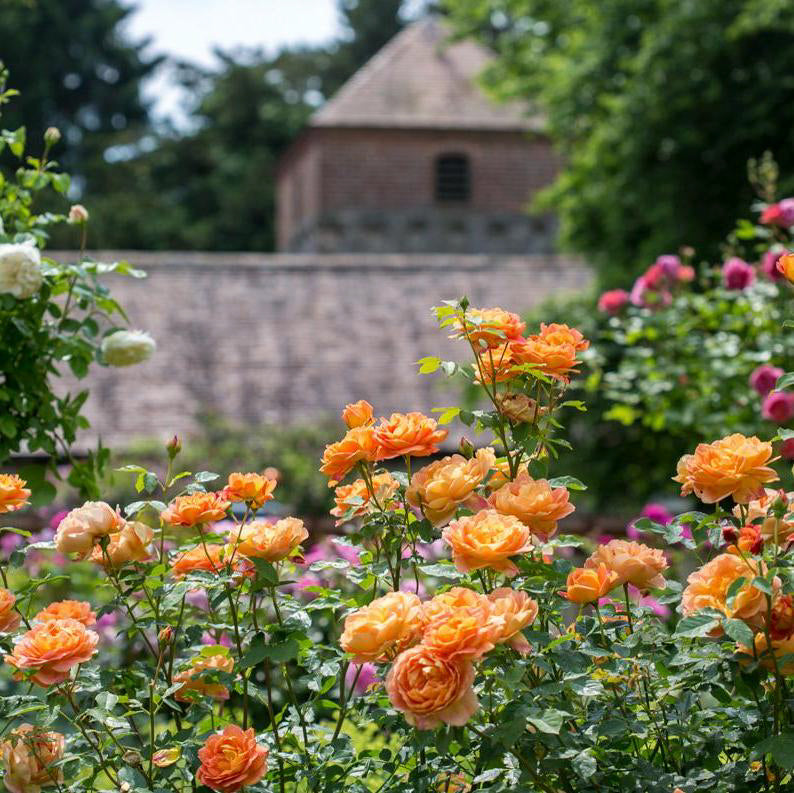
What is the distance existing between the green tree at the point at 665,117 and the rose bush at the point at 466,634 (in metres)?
10.3

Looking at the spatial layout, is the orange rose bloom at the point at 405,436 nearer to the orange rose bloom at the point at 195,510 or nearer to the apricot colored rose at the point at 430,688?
the orange rose bloom at the point at 195,510

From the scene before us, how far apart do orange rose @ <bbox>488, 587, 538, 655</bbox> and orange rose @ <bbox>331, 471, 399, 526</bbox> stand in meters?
0.40

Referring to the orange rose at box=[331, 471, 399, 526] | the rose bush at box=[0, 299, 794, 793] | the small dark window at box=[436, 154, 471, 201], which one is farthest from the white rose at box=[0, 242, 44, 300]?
the small dark window at box=[436, 154, 471, 201]

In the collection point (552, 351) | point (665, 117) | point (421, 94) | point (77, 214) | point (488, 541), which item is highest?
point (421, 94)

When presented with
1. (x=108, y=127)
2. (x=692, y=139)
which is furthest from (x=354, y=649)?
(x=108, y=127)

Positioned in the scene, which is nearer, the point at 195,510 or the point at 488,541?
the point at 488,541

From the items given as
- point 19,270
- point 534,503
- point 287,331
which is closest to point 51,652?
point 534,503

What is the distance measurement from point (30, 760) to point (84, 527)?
1.33 ft

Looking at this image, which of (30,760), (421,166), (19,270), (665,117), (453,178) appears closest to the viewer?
(30,760)

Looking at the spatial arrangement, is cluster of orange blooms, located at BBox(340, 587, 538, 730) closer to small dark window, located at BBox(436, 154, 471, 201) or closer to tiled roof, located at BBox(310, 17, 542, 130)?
tiled roof, located at BBox(310, 17, 542, 130)

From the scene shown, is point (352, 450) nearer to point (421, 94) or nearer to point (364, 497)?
point (364, 497)

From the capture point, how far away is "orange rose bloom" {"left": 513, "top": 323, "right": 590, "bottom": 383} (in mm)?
2156

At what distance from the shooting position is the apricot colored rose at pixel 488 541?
1.86 metres

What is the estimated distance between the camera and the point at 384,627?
5.95 ft
